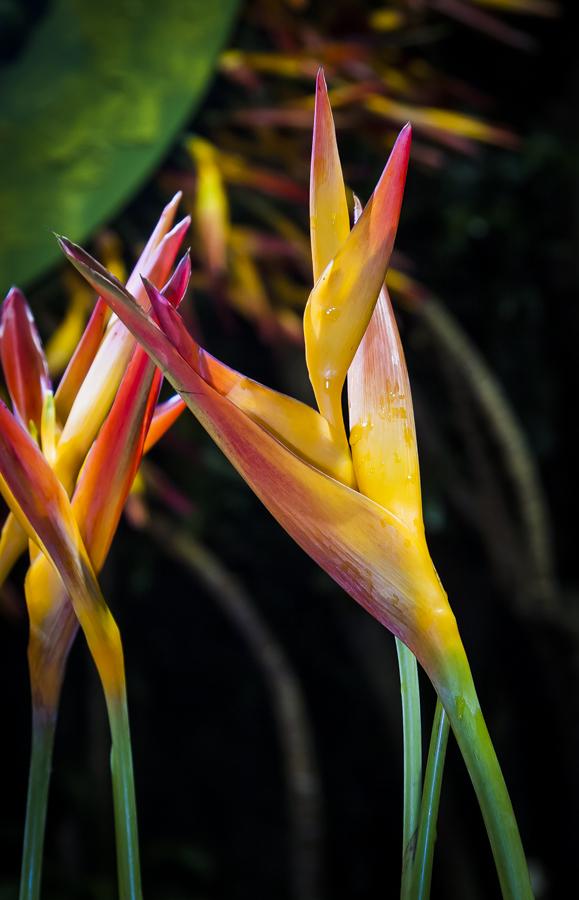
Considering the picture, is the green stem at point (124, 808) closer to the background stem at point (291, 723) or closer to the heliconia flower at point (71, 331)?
the heliconia flower at point (71, 331)

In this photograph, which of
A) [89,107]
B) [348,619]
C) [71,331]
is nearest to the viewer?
[89,107]

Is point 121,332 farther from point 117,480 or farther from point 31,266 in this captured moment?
point 31,266

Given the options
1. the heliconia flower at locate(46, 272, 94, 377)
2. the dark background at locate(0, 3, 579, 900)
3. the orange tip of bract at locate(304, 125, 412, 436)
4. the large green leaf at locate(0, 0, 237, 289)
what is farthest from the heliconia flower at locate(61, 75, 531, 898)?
the dark background at locate(0, 3, 579, 900)

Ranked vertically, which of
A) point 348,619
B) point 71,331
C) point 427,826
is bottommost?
point 348,619

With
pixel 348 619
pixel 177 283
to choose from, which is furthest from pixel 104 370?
pixel 348 619

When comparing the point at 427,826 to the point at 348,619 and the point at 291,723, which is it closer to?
the point at 291,723

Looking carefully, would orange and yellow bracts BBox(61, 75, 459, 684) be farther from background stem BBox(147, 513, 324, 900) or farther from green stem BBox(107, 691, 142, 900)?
background stem BBox(147, 513, 324, 900)

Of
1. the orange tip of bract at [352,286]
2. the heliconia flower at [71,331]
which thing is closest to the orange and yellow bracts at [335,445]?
the orange tip of bract at [352,286]
